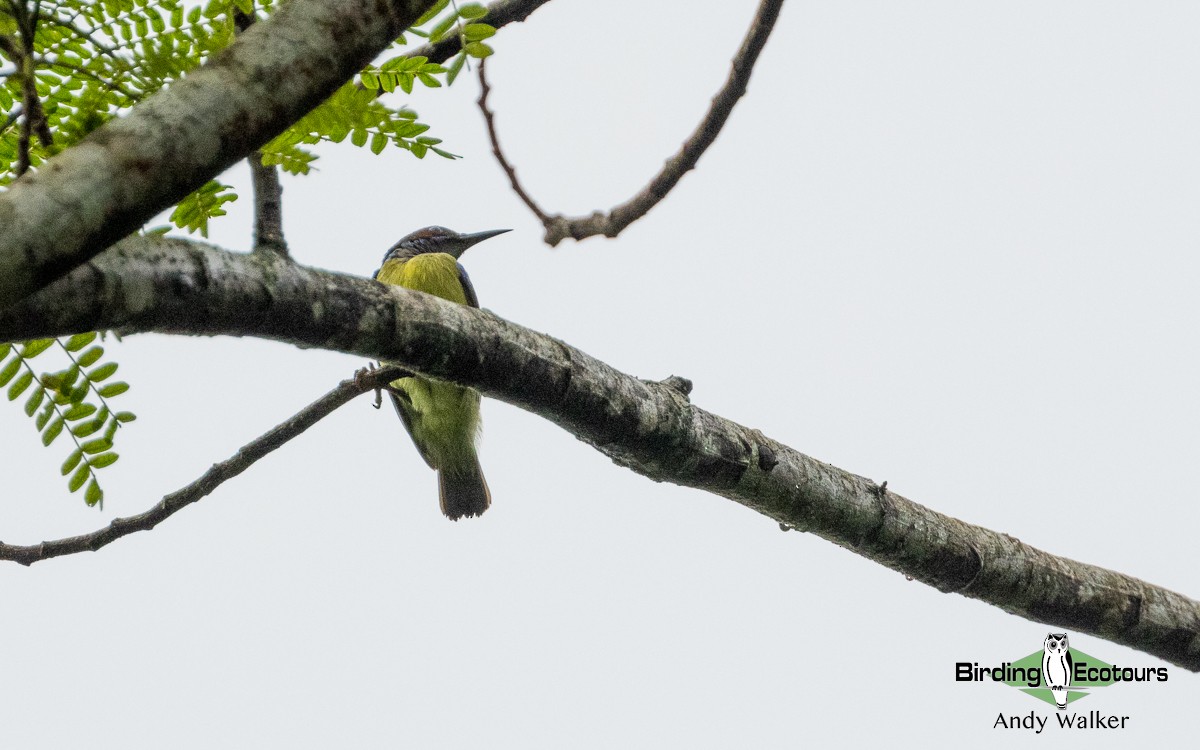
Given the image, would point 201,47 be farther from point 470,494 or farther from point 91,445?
point 470,494

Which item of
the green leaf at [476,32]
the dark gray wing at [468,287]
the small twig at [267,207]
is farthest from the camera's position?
the dark gray wing at [468,287]

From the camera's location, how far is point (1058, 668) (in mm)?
4500

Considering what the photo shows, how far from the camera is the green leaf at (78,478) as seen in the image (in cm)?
227

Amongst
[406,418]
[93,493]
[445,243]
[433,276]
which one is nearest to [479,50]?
[93,493]

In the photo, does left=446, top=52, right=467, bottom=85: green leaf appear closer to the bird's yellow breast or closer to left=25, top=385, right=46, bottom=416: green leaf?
left=25, top=385, right=46, bottom=416: green leaf

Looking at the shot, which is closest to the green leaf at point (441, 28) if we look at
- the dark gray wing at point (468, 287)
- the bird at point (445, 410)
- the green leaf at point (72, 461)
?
the green leaf at point (72, 461)

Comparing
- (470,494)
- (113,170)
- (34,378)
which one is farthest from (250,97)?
(470,494)

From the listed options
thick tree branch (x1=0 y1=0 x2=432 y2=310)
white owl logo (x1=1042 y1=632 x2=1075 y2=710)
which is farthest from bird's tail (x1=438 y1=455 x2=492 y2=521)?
thick tree branch (x1=0 y1=0 x2=432 y2=310)

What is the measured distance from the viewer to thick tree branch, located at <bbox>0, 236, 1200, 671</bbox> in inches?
62.6

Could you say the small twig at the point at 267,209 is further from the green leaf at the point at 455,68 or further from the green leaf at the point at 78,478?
the green leaf at the point at 78,478

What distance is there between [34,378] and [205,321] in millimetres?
760

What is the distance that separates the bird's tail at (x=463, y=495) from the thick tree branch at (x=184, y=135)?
432 centimetres

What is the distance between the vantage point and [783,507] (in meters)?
2.90

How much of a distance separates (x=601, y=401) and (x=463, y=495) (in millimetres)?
3331
